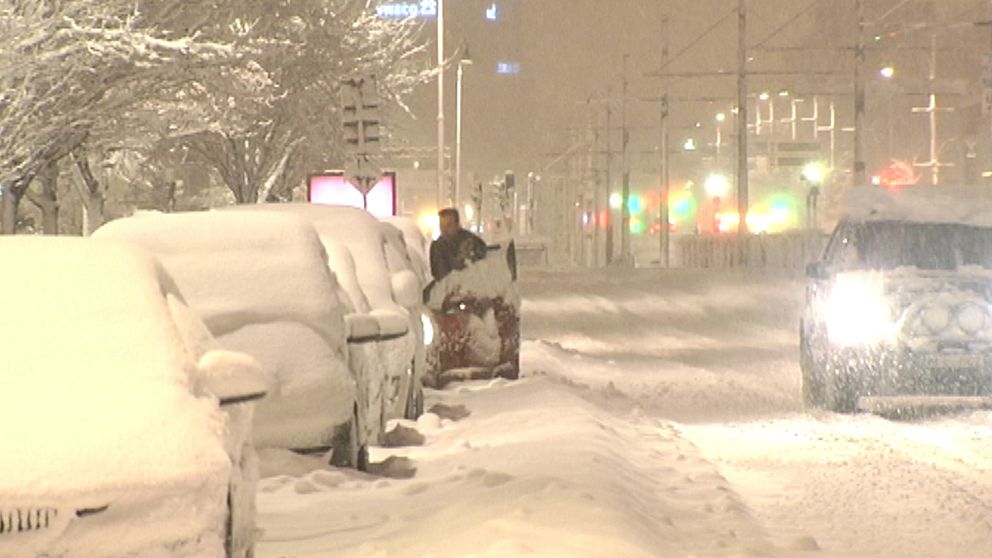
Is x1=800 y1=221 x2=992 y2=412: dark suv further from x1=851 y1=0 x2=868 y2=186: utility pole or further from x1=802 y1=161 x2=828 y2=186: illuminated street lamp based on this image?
x1=802 y1=161 x2=828 y2=186: illuminated street lamp

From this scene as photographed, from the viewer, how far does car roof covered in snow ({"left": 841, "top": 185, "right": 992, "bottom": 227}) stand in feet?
60.1

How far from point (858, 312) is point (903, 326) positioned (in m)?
0.43

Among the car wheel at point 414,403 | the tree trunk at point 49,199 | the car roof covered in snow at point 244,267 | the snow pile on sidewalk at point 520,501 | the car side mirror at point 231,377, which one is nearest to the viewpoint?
the car side mirror at point 231,377

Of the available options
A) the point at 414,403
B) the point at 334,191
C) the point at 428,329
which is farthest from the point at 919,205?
the point at 334,191

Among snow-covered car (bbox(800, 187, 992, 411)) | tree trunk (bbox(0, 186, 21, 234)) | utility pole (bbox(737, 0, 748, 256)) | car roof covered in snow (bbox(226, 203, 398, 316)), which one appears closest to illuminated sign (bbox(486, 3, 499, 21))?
utility pole (bbox(737, 0, 748, 256))

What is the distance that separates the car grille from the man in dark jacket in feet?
46.2

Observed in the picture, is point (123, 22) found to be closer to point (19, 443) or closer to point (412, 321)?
point (412, 321)

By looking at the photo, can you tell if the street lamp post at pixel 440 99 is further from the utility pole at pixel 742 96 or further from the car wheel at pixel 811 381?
the car wheel at pixel 811 381

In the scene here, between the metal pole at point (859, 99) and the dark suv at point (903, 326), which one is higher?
the metal pole at point (859, 99)

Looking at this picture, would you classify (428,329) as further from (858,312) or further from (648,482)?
(648,482)

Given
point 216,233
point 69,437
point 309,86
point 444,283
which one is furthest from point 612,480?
point 309,86

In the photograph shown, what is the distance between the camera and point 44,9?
68.6 ft

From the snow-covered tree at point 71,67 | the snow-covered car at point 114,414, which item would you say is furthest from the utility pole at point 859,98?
the snow-covered car at point 114,414

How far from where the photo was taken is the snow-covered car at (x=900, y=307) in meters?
16.9
